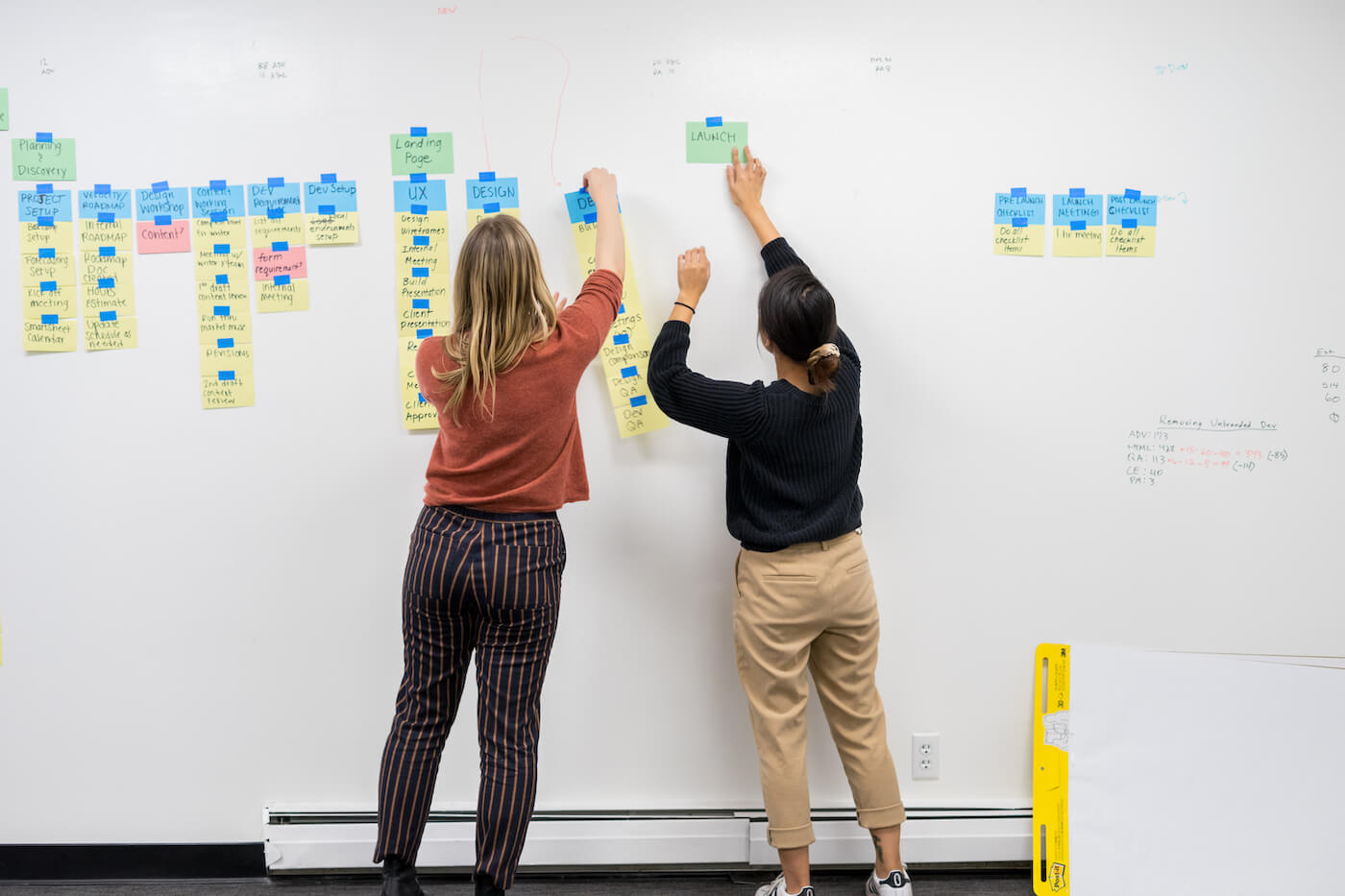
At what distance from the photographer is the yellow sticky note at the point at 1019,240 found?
72.4 inches

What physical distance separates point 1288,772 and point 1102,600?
1.69 feet

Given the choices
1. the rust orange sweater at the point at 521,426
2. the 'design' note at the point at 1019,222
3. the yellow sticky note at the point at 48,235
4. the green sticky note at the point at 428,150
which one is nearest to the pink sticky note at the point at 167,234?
the yellow sticky note at the point at 48,235

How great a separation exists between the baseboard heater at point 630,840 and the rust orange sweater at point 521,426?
0.82m

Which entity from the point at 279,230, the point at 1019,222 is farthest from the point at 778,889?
the point at 279,230

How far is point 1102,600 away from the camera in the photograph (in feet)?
6.25

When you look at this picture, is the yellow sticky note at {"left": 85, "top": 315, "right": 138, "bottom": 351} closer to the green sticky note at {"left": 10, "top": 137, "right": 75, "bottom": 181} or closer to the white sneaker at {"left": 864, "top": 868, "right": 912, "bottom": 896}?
the green sticky note at {"left": 10, "top": 137, "right": 75, "bottom": 181}

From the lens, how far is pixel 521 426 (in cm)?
148

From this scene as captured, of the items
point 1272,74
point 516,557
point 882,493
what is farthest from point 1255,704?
point 516,557

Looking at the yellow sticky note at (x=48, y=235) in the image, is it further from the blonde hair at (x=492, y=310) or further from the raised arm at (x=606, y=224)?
the raised arm at (x=606, y=224)

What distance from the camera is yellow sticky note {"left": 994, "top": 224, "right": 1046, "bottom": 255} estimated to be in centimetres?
184

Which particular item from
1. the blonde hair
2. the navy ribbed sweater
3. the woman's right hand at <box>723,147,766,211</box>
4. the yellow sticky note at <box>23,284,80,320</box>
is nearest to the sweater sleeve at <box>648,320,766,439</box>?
the navy ribbed sweater

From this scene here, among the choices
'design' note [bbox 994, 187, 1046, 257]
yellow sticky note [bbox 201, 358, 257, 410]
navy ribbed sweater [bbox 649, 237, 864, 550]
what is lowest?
navy ribbed sweater [bbox 649, 237, 864, 550]

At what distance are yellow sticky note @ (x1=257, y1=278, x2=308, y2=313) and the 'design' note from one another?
62.3 inches

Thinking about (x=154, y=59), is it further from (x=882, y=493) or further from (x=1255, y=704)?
(x=1255, y=704)
